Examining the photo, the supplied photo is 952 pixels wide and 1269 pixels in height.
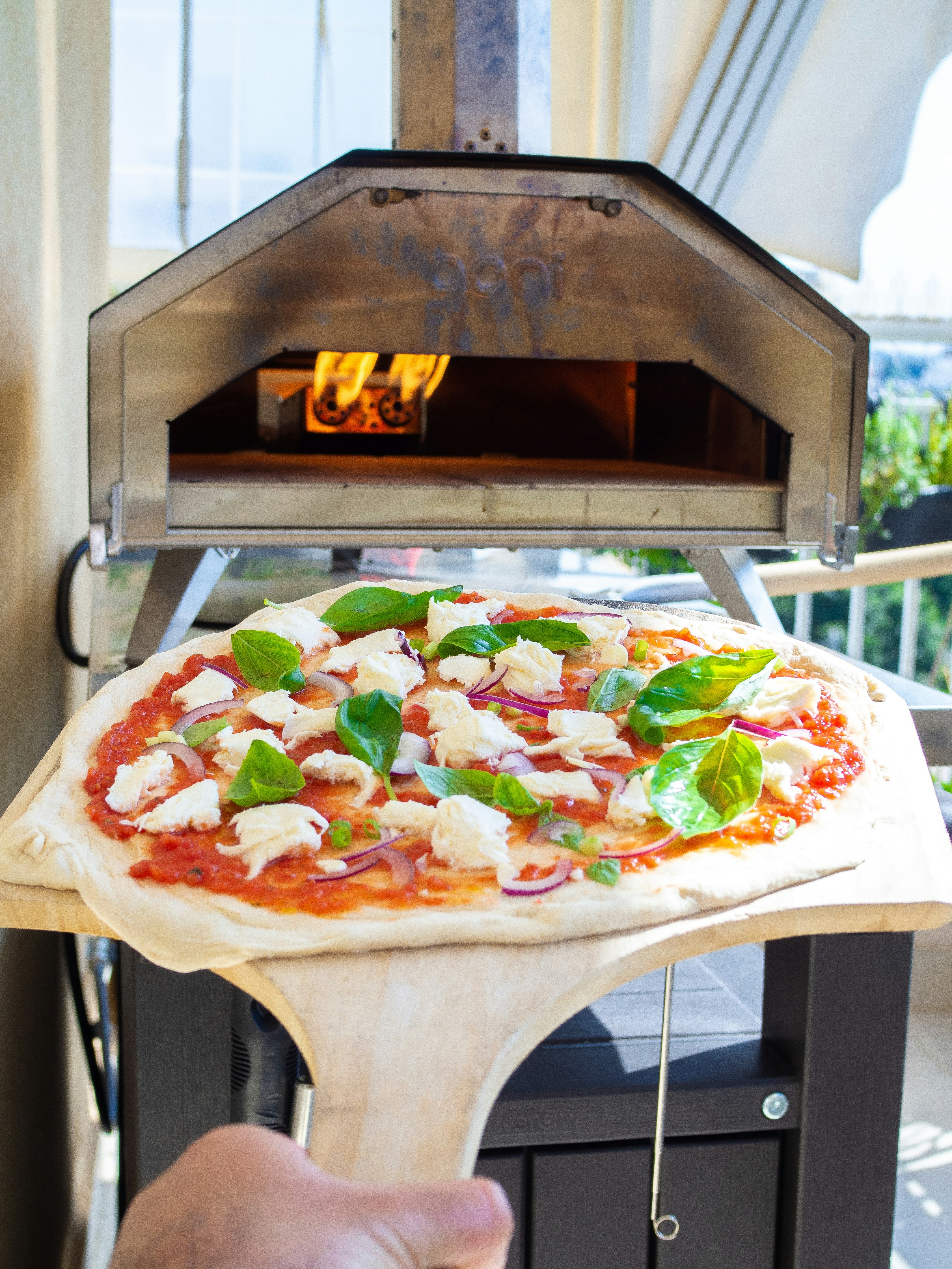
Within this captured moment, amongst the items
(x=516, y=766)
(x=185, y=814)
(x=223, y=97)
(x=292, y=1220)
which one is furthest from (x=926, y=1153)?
(x=223, y=97)

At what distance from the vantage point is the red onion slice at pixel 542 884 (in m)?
0.73

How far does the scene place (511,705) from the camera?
1096 millimetres

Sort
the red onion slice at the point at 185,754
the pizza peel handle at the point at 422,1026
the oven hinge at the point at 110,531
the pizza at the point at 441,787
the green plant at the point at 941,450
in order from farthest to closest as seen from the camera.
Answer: the green plant at the point at 941,450, the oven hinge at the point at 110,531, the red onion slice at the point at 185,754, the pizza at the point at 441,787, the pizza peel handle at the point at 422,1026

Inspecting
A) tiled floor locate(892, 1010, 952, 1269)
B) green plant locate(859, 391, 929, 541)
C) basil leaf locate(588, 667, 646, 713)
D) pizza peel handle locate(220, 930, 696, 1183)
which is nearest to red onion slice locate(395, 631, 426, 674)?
basil leaf locate(588, 667, 646, 713)

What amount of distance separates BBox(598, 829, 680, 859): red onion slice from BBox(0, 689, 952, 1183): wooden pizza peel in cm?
8

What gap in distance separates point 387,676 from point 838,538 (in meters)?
0.91

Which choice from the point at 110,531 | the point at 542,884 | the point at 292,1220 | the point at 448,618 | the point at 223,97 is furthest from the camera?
the point at 223,97

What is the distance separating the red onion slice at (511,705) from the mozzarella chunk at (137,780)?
35 centimetres

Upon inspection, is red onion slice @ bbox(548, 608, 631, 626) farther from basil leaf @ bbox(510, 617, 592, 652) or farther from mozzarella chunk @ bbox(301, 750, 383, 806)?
mozzarella chunk @ bbox(301, 750, 383, 806)

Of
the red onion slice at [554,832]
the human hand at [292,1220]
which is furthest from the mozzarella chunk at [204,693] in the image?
the human hand at [292,1220]

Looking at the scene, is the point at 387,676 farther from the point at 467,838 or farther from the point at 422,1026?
the point at 422,1026

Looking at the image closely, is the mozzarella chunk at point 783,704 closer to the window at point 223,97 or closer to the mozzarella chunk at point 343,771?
the mozzarella chunk at point 343,771

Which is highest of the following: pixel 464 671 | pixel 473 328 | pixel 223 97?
pixel 223 97

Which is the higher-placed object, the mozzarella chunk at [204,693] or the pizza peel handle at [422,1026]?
the mozzarella chunk at [204,693]
